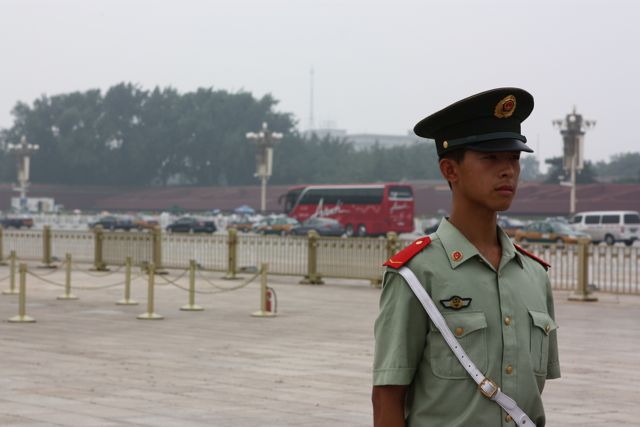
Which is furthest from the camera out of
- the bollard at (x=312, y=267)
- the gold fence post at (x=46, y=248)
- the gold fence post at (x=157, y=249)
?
the gold fence post at (x=46, y=248)

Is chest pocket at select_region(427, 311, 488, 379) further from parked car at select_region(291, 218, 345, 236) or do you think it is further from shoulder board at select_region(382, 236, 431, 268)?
parked car at select_region(291, 218, 345, 236)

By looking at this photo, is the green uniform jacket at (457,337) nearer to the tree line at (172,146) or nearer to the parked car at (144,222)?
the parked car at (144,222)

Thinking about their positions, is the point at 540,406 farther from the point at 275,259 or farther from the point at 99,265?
the point at 99,265

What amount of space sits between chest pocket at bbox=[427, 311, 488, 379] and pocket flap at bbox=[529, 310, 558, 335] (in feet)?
0.56

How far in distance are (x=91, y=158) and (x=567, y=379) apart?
92587mm

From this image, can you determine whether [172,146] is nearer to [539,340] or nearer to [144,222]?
[144,222]

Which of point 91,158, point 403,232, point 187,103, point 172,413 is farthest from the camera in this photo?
point 187,103

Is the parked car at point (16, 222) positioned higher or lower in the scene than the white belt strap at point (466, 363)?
lower

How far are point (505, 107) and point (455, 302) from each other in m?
0.52

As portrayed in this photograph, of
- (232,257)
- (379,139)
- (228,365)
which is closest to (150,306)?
(228,365)

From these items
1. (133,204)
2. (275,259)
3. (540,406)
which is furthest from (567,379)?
(133,204)

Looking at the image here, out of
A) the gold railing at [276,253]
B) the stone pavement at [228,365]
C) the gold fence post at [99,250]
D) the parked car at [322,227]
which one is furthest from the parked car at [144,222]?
the stone pavement at [228,365]

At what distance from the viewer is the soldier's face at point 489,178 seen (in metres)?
2.79

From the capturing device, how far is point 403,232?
5244 cm
